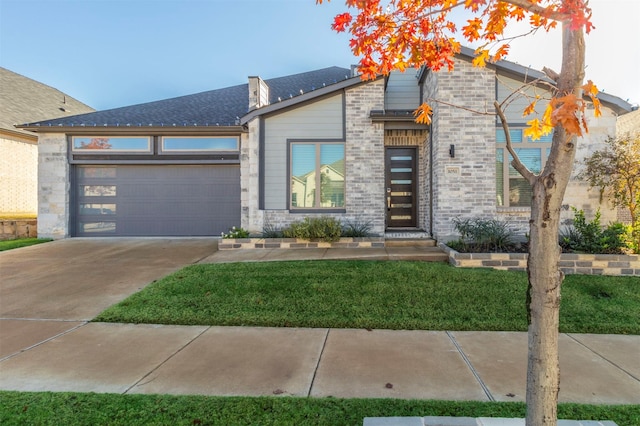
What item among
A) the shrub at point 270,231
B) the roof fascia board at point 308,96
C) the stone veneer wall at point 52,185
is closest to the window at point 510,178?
the roof fascia board at point 308,96

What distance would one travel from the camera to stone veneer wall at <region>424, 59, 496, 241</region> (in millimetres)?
7543

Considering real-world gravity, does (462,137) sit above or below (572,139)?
above

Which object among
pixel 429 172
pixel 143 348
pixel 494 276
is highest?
pixel 429 172

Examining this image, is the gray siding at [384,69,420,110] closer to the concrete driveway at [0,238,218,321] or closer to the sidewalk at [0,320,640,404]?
the concrete driveway at [0,238,218,321]

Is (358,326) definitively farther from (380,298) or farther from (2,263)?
(2,263)

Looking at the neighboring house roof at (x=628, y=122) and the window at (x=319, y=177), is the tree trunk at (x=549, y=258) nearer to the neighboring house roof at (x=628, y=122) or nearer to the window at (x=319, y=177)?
the window at (x=319, y=177)

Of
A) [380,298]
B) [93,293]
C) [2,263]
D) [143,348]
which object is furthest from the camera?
[2,263]

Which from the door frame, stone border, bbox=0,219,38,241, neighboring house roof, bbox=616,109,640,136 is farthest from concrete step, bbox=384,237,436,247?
stone border, bbox=0,219,38,241

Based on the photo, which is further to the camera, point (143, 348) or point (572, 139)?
point (143, 348)

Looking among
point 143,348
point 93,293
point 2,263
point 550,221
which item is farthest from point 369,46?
point 2,263

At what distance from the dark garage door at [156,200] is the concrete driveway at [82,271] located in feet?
2.32

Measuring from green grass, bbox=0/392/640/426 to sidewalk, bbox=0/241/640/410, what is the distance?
144 millimetres

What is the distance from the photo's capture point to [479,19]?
2.70 metres

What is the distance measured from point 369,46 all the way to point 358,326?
303cm
